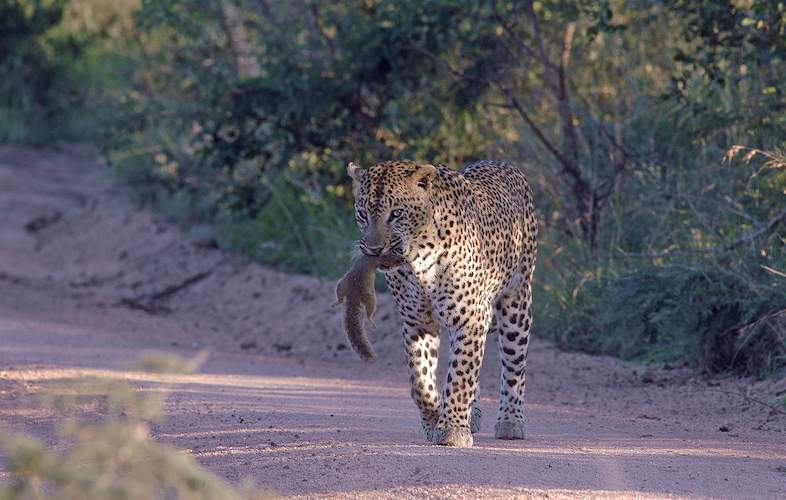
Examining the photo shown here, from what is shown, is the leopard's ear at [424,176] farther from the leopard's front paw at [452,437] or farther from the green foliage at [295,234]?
the green foliage at [295,234]

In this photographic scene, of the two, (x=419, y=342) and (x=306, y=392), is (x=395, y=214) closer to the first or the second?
(x=419, y=342)

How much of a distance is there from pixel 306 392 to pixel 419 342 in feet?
6.81

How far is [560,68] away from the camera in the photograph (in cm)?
1202

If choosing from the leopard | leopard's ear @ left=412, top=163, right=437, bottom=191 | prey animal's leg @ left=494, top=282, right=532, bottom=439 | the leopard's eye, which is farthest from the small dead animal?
prey animal's leg @ left=494, top=282, right=532, bottom=439

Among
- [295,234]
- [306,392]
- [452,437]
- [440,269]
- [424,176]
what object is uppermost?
[424,176]

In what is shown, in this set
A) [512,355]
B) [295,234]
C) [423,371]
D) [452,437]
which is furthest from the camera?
[295,234]

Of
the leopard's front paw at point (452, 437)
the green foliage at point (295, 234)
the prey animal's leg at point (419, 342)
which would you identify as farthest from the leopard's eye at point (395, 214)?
the green foliage at point (295, 234)

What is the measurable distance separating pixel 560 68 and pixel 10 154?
41.5 ft

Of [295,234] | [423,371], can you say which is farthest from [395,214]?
[295,234]

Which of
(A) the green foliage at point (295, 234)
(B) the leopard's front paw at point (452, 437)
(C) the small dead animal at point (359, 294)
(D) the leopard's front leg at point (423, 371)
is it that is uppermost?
(C) the small dead animal at point (359, 294)

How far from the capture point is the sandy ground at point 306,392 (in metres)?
5.91

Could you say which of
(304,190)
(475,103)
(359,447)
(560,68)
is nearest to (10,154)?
(304,190)

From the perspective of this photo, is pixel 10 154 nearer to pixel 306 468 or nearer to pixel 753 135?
pixel 753 135

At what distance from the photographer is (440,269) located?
6.73m
